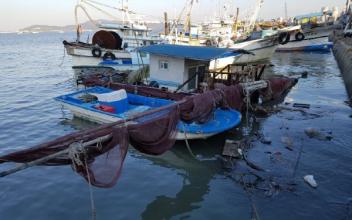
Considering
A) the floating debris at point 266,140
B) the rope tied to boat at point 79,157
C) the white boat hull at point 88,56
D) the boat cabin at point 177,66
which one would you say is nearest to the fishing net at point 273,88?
the boat cabin at point 177,66

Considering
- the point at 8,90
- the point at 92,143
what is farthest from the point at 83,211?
the point at 8,90

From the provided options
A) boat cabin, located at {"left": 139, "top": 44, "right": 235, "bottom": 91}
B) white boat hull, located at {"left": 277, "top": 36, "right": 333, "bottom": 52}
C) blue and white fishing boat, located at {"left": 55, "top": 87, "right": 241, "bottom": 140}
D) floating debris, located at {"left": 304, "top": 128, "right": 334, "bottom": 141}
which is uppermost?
white boat hull, located at {"left": 277, "top": 36, "right": 333, "bottom": 52}

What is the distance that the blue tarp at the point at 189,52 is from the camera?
15.4 m

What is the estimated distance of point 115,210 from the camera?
880cm

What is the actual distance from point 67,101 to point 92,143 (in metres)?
11.0

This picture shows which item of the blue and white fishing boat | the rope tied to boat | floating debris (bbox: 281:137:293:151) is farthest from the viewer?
floating debris (bbox: 281:137:293:151)

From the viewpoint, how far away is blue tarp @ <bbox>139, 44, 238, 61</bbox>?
50.5 ft

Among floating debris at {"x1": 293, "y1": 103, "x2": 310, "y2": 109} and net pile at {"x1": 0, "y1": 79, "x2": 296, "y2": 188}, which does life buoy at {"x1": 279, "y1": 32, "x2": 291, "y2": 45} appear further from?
net pile at {"x1": 0, "y1": 79, "x2": 296, "y2": 188}

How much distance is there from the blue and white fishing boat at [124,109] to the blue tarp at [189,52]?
2.83 m

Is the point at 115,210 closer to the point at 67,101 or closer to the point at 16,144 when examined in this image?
the point at 16,144

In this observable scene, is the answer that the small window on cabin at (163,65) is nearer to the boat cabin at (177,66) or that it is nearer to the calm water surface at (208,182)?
the boat cabin at (177,66)

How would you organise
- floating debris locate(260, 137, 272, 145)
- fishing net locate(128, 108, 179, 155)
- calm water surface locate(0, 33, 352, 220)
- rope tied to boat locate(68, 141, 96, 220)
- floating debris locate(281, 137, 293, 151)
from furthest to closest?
1. floating debris locate(260, 137, 272, 145)
2. floating debris locate(281, 137, 293, 151)
3. calm water surface locate(0, 33, 352, 220)
4. fishing net locate(128, 108, 179, 155)
5. rope tied to boat locate(68, 141, 96, 220)

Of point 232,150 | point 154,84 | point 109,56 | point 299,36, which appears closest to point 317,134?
point 232,150

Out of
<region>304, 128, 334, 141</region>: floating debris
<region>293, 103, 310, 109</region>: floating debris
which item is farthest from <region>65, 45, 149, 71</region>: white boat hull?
<region>304, 128, 334, 141</region>: floating debris
